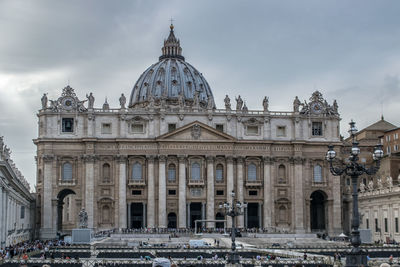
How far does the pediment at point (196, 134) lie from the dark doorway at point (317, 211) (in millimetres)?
17113

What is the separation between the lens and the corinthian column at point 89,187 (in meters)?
92.4

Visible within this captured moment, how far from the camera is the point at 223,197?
96000mm

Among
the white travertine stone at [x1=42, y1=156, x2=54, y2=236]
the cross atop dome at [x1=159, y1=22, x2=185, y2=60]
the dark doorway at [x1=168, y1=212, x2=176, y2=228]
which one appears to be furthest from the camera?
the cross atop dome at [x1=159, y1=22, x2=185, y2=60]

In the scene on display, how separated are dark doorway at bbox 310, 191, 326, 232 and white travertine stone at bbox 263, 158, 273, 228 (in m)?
9.08

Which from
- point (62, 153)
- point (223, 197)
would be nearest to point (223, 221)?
point (223, 197)

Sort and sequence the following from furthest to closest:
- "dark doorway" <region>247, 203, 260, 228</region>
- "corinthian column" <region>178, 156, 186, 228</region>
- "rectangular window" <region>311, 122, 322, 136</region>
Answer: "rectangular window" <region>311, 122, 322, 136</region> → "dark doorway" <region>247, 203, 260, 228</region> → "corinthian column" <region>178, 156, 186, 228</region>

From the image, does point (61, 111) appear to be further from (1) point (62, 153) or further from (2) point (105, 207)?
(2) point (105, 207)

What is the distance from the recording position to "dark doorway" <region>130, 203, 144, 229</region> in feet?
315

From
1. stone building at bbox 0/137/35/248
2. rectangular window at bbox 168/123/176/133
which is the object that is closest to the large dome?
rectangular window at bbox 168/123/176/133

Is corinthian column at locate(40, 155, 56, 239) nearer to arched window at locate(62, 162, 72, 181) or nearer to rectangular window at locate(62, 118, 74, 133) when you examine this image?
arched window at locate(62, 162, 72, 181)

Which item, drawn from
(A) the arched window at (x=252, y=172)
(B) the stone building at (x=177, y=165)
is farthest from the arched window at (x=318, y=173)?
(A) the arched window at (x=252, y=172)

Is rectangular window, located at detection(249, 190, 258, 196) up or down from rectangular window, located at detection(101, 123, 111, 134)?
down

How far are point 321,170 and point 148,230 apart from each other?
2800cm

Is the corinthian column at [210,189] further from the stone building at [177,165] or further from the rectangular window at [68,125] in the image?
the rectangular window at [68,125]
